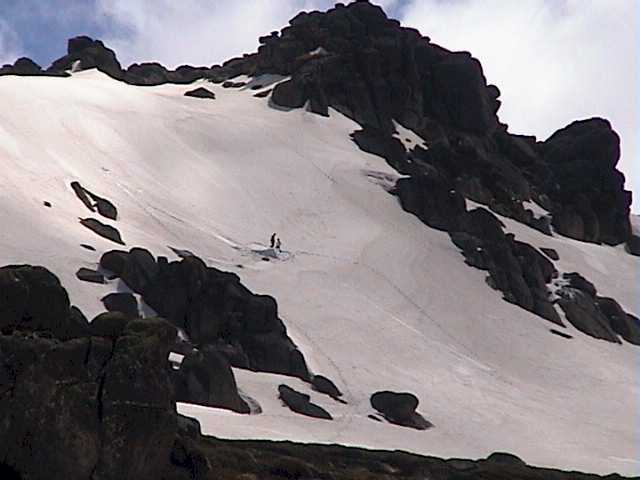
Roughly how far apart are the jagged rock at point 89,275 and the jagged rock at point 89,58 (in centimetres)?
10504

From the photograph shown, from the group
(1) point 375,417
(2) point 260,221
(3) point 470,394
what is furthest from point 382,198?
(1) point 375,417

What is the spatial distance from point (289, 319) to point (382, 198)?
4224 centimetres

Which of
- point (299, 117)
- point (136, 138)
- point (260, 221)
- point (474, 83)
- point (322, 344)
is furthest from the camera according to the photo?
point (474, 83)

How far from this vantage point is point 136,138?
10444cm

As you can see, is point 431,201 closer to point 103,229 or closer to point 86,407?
point 103,229

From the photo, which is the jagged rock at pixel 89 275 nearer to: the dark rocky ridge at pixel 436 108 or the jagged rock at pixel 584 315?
the jagged rock at pixel 584 315

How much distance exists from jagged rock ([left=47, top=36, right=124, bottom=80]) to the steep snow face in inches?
1358

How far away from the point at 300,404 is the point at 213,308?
32.7ft

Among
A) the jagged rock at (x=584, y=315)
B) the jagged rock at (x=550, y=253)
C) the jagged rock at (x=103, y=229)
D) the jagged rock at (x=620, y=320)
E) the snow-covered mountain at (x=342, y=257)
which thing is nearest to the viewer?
the snow-covered mountain at (x=342, y=257)

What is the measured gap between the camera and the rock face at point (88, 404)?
83.0ft

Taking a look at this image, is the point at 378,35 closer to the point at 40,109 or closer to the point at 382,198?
the point at 382,198

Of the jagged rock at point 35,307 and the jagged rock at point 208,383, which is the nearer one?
the jagged rock at point 35,307

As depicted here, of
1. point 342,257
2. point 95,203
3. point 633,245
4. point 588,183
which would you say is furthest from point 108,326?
point 588,183

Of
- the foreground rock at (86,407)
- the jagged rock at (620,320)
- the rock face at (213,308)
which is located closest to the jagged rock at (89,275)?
the rock face at (213,308)
